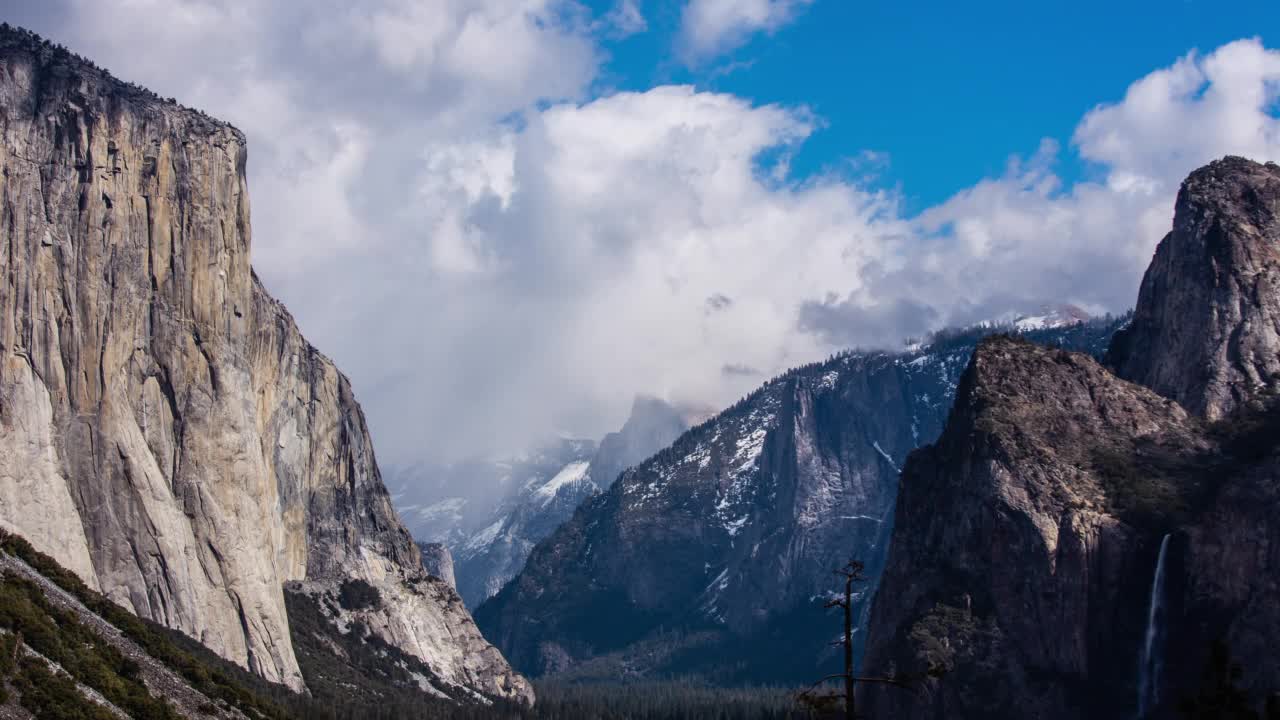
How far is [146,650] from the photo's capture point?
144m

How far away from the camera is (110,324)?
199m

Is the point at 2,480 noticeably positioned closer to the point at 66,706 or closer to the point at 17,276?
the point at 17,276

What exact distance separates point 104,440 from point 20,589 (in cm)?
6222

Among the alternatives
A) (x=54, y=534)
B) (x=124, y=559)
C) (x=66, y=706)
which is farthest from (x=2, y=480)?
(x=66, y=706)

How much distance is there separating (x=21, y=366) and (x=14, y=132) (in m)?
33.3

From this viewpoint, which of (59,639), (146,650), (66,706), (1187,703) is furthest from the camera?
(146,650)

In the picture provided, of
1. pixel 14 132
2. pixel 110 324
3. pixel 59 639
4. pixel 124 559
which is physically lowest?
pixel 59 639

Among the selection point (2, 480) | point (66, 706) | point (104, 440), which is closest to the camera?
point (66, 706)

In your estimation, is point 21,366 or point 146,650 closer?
point 146,650

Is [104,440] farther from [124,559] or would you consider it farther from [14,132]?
[14,132]

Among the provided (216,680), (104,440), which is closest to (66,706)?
(216,680)

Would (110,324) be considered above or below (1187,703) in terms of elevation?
above

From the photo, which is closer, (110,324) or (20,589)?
(20,589)

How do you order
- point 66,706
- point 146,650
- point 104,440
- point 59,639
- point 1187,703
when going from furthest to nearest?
point 104,440
point 146,650
point 59,639
point 66,706
point 1187,703
